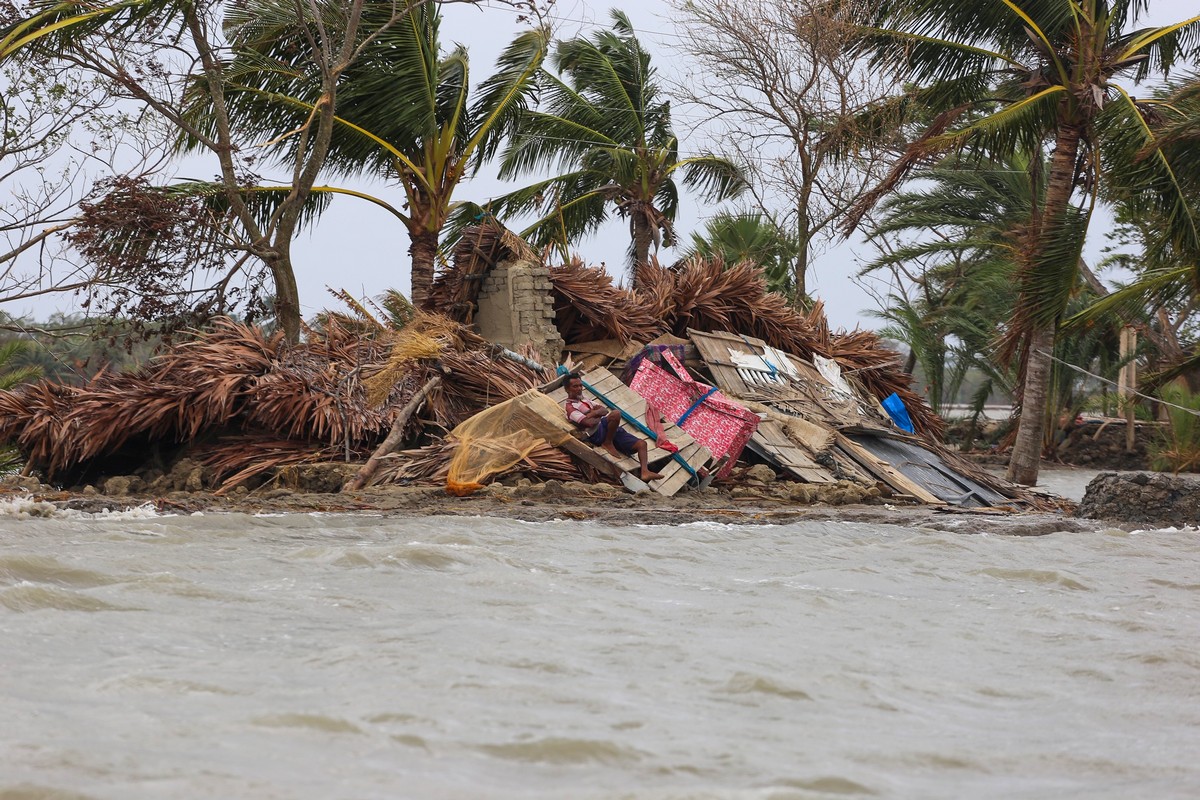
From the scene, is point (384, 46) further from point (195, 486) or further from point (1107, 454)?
point (1107, 454)

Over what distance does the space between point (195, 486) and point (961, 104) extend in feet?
39.1

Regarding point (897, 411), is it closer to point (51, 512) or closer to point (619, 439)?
point (619, 439)

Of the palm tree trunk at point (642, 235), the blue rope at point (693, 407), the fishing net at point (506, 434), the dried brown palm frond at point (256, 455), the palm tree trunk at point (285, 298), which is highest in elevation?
the palm tree trunk at point (642, 235)

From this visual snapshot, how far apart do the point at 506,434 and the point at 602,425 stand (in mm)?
917

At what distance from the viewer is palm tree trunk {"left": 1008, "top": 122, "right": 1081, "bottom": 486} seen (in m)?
15.8

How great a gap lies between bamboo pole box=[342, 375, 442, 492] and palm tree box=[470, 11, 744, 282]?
31.2 ft

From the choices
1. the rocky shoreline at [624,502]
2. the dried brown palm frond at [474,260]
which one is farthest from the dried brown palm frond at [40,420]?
the dried brown palm frond at [474,260]

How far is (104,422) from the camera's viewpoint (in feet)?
39.7

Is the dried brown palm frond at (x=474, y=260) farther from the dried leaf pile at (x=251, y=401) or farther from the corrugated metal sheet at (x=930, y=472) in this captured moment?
the corrugated metal sheet at (x=930, y=472)

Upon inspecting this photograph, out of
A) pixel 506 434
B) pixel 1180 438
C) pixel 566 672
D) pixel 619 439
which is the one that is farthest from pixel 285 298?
pixel 1180 438

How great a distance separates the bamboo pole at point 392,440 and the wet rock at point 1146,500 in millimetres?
6359

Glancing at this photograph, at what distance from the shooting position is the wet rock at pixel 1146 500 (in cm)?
1068

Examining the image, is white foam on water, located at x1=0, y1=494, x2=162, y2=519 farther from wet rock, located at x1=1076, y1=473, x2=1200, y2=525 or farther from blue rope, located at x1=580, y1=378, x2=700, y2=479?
wet rock, located at x1=1076, y1=473, x2=1200, y2=525

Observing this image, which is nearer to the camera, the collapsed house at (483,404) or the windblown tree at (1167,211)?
the collapsed house at (483,404)
